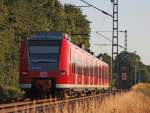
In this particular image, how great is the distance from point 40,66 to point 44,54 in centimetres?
72

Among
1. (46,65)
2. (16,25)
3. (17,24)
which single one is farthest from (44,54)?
(17,24)

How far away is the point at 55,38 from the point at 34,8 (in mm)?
37639

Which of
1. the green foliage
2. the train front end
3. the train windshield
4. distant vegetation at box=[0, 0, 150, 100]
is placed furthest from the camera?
the green foliage

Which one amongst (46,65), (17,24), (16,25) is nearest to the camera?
(46,65)

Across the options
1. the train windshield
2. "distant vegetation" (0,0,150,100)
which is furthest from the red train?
"distant vegetation" (0,0,150,100)

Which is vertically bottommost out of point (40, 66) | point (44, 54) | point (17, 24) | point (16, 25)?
point (40, 66)

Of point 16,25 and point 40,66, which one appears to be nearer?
point 40,66

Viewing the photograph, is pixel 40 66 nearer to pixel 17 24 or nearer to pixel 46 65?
pixel 46 65

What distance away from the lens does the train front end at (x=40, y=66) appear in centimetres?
3266

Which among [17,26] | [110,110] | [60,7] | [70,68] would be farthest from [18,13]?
[110,110]

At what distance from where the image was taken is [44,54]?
3300 cm

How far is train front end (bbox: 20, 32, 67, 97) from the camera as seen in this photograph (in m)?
32.7

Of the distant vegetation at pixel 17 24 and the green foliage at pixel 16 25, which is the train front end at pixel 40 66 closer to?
the distant vegetation at pixel 17 24

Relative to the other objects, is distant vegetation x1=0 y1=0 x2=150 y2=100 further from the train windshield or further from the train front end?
the train windshield
